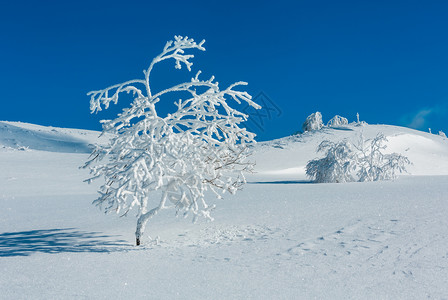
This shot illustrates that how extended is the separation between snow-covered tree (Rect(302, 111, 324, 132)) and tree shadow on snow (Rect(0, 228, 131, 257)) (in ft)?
165

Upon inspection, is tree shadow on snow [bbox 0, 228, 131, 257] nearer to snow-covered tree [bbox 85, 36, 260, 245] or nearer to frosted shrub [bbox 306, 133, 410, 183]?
snow-covered tree [bbox 85, 36, 260, 245]

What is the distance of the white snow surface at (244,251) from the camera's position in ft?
15.6

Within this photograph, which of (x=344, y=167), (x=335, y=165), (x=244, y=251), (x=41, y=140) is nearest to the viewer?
(x=244, y=251)

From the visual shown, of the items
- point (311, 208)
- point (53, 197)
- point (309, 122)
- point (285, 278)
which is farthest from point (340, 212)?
point (309, 122)

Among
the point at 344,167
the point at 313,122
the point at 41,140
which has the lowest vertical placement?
the point at 344,167

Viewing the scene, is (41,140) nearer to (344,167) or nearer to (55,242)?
(344,167)

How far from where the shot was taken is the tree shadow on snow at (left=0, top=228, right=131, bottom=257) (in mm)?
7012

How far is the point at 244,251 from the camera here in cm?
642

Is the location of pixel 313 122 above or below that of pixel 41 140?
below

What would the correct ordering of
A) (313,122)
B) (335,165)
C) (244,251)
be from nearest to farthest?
(244,251), (335,165), (313,122)

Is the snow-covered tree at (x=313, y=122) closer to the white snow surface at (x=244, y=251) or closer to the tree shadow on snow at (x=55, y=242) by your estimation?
the white snow surface at (x=244, y=251)

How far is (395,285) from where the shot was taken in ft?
15.3

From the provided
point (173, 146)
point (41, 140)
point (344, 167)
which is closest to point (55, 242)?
point (173, 146)

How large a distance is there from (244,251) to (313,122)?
171ft
